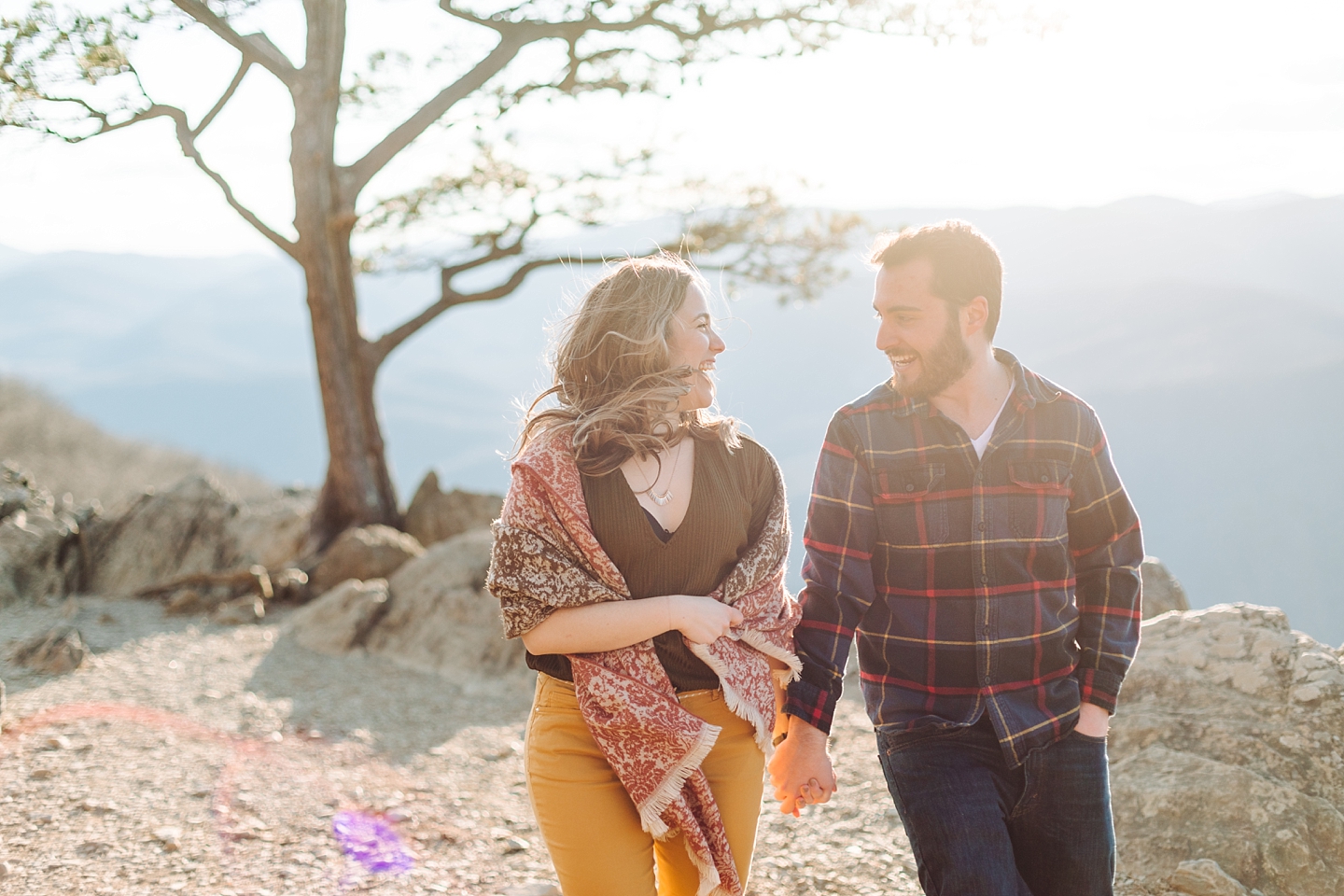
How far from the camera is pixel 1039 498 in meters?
2.13

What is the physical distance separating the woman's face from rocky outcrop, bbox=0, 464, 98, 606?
233 inches

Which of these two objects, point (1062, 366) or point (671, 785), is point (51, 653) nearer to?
point (671, 785)

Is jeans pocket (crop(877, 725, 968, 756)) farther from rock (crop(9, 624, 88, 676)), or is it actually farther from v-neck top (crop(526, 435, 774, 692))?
rock (crop(9, 624, 88, 676))

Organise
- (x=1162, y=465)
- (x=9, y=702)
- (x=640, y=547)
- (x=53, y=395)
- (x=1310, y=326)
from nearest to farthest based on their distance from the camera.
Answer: (x=640, y=547) → (x=9, y=702) → (x=53, y=395) → (x=1162, y=465) → (x=1310, y=326)

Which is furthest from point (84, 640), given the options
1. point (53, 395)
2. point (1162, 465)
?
point (1162, 465)

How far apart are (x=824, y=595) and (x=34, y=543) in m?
6.40

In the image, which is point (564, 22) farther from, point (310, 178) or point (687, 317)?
point (687, 317)

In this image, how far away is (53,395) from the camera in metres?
43.5

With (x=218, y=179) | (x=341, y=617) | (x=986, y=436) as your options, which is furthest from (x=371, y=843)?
(x=218, y=179)

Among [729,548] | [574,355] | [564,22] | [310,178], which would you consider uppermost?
[564,22]

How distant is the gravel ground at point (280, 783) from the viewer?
3.04 metres

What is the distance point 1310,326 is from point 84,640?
62967 mm

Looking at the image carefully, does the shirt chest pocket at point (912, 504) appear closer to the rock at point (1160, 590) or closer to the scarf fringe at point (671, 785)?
the scarf fringe at point (671, 785)

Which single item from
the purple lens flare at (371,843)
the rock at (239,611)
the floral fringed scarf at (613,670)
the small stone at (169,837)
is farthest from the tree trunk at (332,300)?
the floral fringed scarf at (613,670)
